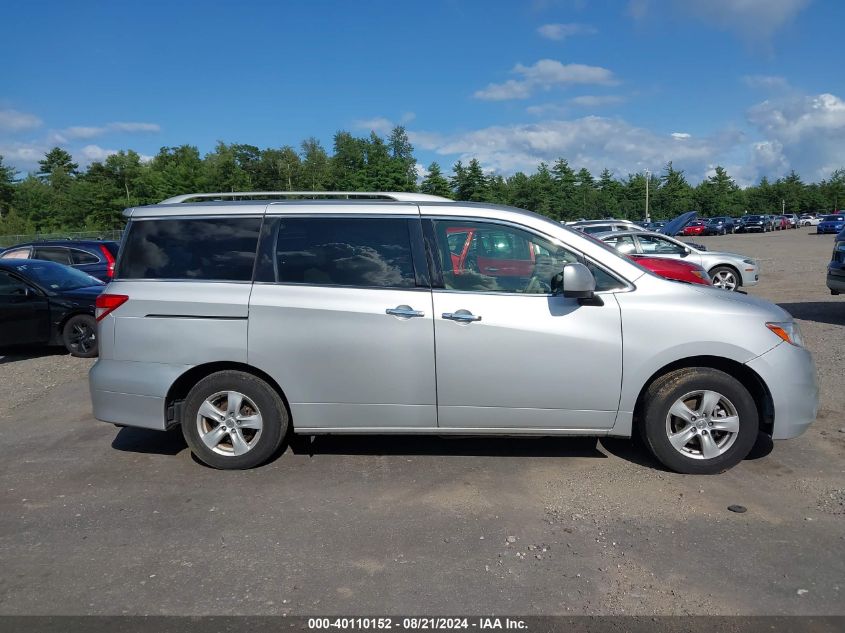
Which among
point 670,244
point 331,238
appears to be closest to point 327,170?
point 670,244

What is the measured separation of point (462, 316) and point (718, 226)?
2484 inches

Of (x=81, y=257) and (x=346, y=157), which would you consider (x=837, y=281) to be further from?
(x=346, y=157)

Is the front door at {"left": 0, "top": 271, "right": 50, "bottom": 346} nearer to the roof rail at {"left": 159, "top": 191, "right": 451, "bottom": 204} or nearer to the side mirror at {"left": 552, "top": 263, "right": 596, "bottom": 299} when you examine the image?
the roof rail at {"left": 159, "top": 191, "right": 451, "bottom": 204}

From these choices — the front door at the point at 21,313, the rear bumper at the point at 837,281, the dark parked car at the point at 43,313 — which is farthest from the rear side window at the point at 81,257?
the rear bumper at the point at 837,281

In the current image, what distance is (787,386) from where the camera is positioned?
15.0ft

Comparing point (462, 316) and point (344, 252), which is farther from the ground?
point (344, 252)

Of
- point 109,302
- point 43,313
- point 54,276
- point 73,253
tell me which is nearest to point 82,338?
point 43,313

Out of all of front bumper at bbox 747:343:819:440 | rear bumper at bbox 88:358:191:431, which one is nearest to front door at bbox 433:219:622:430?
front bumper at bbox 747:343:819:440

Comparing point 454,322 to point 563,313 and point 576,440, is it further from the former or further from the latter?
point 576,440

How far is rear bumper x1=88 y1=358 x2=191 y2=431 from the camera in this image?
490 centimetres

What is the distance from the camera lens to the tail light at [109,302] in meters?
4.96

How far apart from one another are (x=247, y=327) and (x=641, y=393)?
111 inches

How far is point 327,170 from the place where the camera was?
7556 cm

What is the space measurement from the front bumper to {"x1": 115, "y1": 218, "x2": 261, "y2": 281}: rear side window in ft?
12.1
